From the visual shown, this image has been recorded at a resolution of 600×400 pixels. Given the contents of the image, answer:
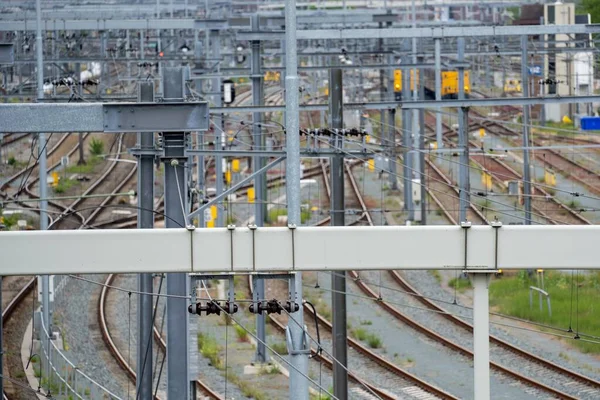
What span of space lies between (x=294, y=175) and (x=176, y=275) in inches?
49.7

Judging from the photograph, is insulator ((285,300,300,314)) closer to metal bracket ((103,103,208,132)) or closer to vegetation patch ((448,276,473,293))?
metal bracket ((103,103,208,132))

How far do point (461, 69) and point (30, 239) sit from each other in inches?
678

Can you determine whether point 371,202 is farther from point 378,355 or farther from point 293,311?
point 293,311

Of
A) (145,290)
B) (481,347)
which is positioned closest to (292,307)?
(481,347)

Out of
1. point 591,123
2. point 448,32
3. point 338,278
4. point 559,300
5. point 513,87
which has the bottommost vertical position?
point 559,300

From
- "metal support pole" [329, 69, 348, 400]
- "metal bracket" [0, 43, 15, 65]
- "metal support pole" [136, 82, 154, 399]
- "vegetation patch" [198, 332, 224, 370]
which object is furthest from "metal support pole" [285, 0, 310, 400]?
"vegetation patch" [198, 332, 224, 370]

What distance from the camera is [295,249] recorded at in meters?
9.39

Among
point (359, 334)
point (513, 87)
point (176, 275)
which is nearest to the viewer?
point (176, 275)

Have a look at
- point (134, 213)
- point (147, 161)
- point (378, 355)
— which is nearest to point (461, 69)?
point (378, 355)

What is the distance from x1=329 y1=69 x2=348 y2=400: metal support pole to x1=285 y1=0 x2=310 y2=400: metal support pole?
12.4ft

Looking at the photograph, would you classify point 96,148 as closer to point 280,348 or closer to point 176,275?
point 280,348

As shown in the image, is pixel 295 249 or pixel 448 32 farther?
pixel 448 32

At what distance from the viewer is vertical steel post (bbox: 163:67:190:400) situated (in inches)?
417

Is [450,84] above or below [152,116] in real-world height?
above
